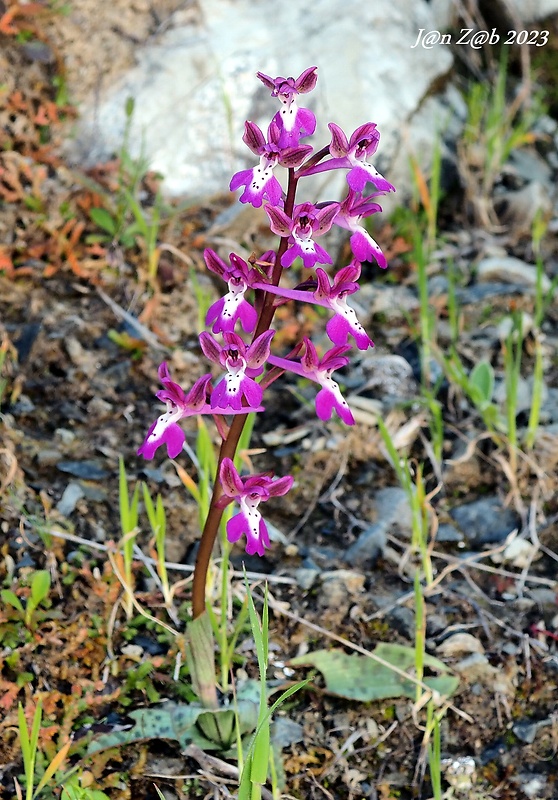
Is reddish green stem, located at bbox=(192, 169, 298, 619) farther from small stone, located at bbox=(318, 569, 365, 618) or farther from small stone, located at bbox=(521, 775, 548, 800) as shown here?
small stone, located at bbox=(521, 775, 548, 800)

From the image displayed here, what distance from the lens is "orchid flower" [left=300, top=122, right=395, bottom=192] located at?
2.17 metres

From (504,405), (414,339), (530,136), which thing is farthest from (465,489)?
(530,136)

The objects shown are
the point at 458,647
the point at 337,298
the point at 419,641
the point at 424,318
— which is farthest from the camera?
the point at 424,318

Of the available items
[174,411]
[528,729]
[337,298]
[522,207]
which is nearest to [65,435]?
[174,411]

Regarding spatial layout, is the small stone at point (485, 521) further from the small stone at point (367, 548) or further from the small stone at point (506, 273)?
the small stone at point (506, 273)

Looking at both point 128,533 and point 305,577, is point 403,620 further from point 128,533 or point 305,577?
point 128,533

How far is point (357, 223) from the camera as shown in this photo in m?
2.29

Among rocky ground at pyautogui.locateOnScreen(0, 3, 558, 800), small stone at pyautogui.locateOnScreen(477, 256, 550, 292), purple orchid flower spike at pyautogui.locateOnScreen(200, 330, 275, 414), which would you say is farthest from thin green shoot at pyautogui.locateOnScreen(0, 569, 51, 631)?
small stone at pyautogui.locateOnScreen(477, 256, 550, 292)

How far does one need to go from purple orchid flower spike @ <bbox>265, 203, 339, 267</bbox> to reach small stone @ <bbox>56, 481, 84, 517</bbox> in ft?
5.29

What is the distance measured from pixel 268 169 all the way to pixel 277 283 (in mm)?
280

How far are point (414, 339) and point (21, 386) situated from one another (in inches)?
73.9

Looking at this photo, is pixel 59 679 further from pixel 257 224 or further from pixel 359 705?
pixel 257 224

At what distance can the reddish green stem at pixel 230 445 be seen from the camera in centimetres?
215

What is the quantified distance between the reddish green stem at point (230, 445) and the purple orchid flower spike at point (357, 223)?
0.55 ft
